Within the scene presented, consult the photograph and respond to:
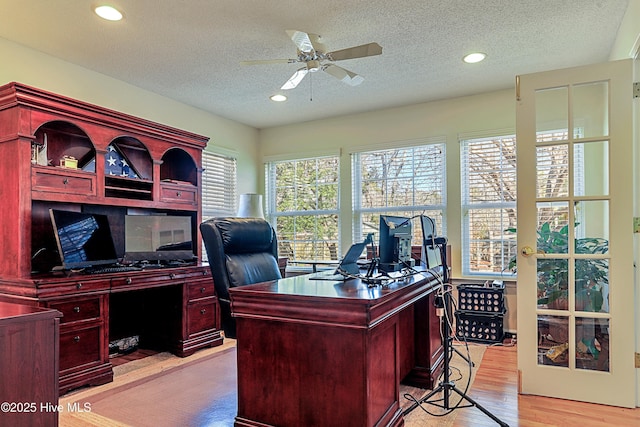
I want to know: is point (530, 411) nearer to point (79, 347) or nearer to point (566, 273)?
point (566, 273)

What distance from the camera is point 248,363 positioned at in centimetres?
204

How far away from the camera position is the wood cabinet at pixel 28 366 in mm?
1597

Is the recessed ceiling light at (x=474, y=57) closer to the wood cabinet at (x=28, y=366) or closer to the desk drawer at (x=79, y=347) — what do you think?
the wood cabinet at (x=28, y=366)

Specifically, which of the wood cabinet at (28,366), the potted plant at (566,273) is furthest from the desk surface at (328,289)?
the potted plant at (566,273)

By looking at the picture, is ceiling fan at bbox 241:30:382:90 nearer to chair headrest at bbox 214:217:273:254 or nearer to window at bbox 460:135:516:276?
chair headrest at bbox 214:217:273:254

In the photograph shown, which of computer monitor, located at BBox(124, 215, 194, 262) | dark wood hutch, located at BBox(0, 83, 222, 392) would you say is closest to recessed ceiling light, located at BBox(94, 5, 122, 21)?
dark wood hutch, located at BBox(0, 83, 222, 392)

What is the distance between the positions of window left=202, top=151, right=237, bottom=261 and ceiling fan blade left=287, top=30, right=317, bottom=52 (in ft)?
8.18

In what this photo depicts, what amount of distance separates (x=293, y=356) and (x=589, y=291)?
2024mm

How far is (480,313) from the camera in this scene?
3998mm

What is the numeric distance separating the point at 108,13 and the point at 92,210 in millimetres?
1737

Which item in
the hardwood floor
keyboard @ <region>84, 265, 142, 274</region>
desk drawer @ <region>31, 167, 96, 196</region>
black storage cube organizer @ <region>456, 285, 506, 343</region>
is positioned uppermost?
desk drawer @ <region>31, 167, 96, 196</region>

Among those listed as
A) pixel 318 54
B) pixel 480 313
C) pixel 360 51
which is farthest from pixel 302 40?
pixel 480 313

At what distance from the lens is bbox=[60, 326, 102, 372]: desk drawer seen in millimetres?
2732

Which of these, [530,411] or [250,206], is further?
[250,206]
